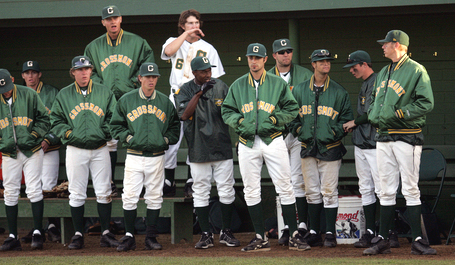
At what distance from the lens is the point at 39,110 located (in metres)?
6.97

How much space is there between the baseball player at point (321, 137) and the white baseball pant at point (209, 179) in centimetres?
83

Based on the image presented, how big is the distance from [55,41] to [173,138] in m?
4.05

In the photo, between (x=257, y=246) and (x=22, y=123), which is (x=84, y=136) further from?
(x=257, y=246)

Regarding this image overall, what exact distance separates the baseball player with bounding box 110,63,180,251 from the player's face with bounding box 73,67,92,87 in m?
0.55

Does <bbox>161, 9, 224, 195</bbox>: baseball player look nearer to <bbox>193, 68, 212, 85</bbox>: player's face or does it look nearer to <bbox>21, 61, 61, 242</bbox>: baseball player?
<bbox>193, 68, 212, 85</bbox>: player's face

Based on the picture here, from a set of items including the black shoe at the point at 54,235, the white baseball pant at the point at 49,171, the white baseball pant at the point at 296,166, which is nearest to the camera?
the white baseball pant at the point at 296,166

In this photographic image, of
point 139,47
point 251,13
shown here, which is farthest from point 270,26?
point 139,47

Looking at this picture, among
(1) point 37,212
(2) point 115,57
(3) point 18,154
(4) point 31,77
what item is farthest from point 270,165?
(4) point 31,77

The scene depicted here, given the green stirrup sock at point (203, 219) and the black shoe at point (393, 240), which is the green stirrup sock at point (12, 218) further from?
the black shoe at point (393, 240)

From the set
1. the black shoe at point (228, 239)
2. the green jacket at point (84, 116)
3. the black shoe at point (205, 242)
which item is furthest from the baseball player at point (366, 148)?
the green jacket at point (84, 116)

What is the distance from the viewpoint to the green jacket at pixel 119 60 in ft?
23.2

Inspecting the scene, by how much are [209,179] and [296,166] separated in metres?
0.99

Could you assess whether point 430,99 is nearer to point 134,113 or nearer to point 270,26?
point 134,113

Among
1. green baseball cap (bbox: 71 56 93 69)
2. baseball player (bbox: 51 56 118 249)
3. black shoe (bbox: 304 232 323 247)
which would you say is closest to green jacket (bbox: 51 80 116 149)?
baseball player (bbox: 51 56 118 249)
